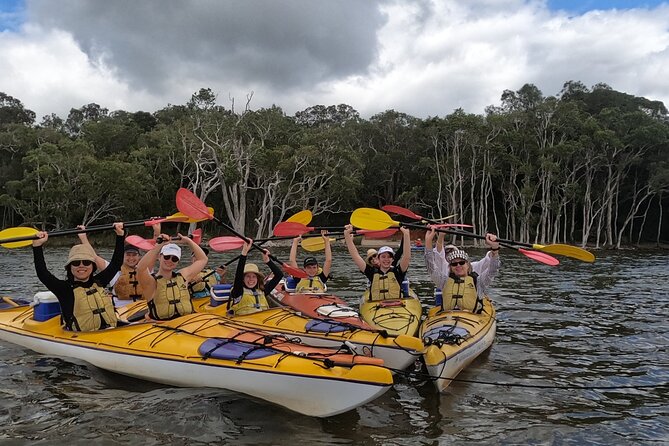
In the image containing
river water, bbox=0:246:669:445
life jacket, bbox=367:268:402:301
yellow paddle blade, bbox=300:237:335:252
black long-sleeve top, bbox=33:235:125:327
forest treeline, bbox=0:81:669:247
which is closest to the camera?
river water, bbox=0:246:669:445

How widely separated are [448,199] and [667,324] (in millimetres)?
23520

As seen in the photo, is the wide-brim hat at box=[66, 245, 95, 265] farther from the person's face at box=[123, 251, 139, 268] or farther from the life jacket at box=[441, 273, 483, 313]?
the life jacket at box=[441, 273, 483, 313]

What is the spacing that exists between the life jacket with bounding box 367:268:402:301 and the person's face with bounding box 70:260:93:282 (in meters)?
3.00

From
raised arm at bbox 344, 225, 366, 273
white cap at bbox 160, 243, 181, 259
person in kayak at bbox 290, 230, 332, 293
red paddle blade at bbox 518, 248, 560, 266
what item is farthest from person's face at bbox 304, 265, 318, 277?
red paddle blade at bbox 518, 248, 560, 266

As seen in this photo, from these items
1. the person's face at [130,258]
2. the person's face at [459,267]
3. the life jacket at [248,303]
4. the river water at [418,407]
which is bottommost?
the river water at [418,407]

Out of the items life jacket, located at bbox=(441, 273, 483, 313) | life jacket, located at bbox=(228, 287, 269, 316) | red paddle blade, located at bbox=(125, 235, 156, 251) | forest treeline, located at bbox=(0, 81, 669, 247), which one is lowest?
life jacket, located at bbox=(228, 287, 269, 316)

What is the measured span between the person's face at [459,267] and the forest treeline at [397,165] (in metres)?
21.2

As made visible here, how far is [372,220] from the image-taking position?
22.1 feet

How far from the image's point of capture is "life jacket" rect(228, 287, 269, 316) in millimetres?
5949

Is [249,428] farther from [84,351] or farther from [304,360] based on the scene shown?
[84,351]

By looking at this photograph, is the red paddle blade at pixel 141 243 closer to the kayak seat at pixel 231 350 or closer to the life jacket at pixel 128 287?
the life jacket at pixel 128 287

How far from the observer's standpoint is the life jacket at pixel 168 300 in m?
5.30

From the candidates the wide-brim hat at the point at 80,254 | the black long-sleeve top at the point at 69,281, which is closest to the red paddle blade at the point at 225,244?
the black long-sleeve top at the point at 69,281

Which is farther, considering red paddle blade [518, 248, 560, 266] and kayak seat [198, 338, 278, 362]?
red paddle blade [518, 248, 560, 266]
